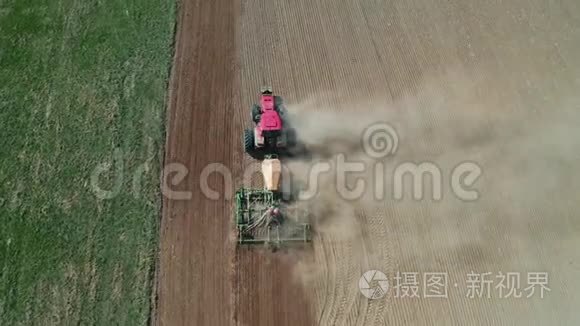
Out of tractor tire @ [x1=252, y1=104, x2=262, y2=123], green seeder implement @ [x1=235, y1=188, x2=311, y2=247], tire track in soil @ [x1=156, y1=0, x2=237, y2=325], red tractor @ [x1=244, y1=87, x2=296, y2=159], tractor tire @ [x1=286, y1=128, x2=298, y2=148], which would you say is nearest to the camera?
tire track in soil @ [x1=156, y1=0, x2=237, y2=325]

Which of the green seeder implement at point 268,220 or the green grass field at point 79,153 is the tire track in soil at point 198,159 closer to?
the green grass field at point 79,153

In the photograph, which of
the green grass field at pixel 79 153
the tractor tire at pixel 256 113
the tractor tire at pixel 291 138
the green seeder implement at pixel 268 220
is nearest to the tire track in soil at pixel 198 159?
the green grass field at pixel 79 153

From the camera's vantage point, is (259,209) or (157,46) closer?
(259,209)

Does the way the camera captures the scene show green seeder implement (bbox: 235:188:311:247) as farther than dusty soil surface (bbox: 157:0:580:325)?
Yes

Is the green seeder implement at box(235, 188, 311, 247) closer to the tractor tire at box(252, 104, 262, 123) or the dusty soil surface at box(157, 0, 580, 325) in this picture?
the dusty soil surface at box(157, 0, 580, 325)

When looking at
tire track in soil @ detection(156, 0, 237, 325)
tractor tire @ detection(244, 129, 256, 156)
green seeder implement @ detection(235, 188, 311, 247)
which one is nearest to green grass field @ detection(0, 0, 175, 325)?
tire track in soil @ detection(156, 0, 237, 325)

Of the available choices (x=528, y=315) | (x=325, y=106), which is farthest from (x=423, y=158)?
(x=528, y=315)

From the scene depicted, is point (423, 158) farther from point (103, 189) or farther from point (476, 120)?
point (103, 189)

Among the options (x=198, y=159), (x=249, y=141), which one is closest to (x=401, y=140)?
(x=249, y=141)
